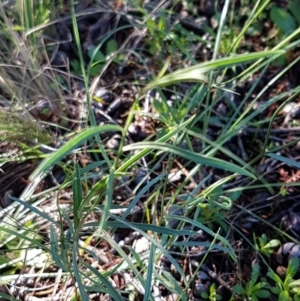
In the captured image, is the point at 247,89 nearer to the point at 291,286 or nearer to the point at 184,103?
the point at 184,103

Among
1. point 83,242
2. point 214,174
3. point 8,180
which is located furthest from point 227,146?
point 8,180

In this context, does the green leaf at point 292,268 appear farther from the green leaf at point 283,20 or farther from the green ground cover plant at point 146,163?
the green leaf at point 283,20

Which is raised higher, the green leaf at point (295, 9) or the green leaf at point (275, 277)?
the green leaf at point (295, 9)

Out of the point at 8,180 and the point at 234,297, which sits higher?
the point at 8,180

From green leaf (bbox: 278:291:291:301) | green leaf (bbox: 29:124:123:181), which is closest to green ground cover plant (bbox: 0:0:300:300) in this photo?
green leaf (bbox: 278:291:291:301)

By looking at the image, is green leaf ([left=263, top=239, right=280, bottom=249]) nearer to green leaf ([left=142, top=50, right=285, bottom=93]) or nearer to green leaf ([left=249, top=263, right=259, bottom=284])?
green leaf ([left=249, top=263, right=259, bottom=284])

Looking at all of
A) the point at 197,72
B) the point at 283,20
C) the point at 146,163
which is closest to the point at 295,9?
the point at 283,20

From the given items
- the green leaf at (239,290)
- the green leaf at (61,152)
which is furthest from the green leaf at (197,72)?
the green leaf at (239,290)

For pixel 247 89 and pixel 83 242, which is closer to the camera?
pixel 83 242
